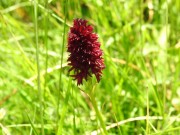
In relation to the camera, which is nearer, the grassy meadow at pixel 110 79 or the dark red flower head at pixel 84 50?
the dark red flower head at pixel 84 50

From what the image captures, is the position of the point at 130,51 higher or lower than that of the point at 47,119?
higher

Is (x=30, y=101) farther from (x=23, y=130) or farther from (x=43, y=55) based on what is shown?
(x=43, y=55)

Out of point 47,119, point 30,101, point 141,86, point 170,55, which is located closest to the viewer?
point 47,119

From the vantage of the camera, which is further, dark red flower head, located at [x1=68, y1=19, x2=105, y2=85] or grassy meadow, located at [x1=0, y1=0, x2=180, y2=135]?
grassy meadow, located at [x1=0, y1=0, x2=180, y2=135]

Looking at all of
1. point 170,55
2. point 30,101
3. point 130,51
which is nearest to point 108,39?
point 130,51

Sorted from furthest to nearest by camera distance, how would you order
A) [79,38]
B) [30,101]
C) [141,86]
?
[141,86]
[30,101]
[79,38]

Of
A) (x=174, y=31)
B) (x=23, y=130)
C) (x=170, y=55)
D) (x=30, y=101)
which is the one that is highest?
(x=174, y=31)

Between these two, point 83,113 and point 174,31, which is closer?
point 83,113

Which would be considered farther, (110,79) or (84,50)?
(110,79)
